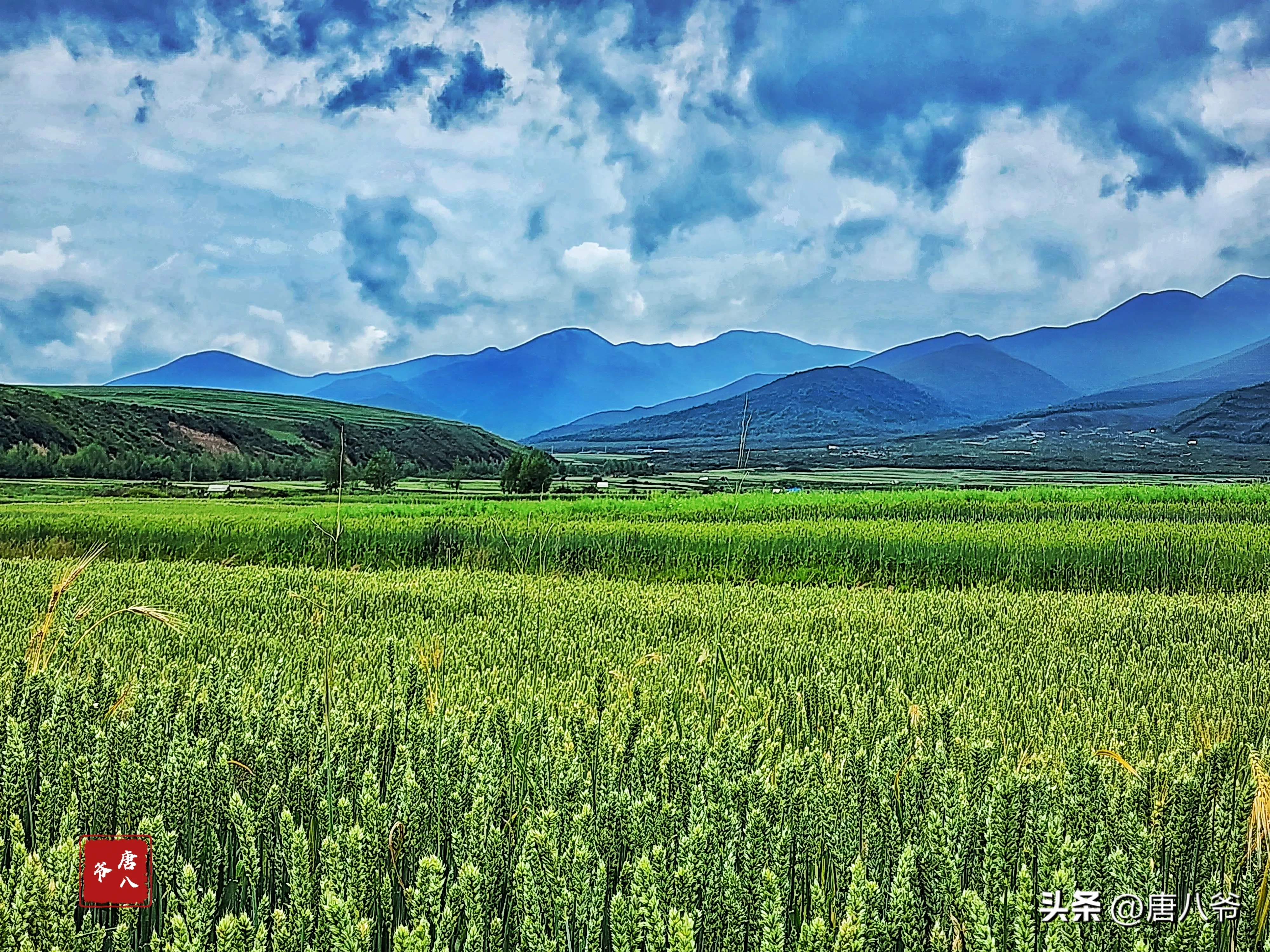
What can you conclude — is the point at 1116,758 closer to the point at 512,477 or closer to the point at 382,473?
the point at 512,477

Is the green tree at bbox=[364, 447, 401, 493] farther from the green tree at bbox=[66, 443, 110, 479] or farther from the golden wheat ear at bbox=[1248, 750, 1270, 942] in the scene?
the golden wheat ear at bbox=[1248, 750, 1270, 942]

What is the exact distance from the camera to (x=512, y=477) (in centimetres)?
2277

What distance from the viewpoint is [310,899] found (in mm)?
2004

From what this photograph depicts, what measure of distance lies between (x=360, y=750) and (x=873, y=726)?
2.04 metres

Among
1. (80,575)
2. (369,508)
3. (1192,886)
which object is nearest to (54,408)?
(369,508)

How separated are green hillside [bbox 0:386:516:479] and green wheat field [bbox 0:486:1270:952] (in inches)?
170

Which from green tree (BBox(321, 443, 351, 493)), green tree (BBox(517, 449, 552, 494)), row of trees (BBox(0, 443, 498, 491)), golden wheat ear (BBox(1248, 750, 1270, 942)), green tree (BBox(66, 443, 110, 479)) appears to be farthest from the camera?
green tree (BBox(66, 443, 110, 479))

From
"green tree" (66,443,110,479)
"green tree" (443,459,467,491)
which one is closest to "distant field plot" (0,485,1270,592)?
"green tree" (443,459,467,491)

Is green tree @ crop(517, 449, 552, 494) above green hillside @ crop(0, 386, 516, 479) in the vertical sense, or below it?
below

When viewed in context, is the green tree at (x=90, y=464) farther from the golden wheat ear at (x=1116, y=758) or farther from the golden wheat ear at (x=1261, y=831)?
the golden wheat ear at (x=1261, y=831)

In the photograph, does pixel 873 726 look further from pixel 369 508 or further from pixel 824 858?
pixel 369 508

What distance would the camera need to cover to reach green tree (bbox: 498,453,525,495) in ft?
74.2

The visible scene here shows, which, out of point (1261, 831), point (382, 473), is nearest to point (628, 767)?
point (1261, 831)

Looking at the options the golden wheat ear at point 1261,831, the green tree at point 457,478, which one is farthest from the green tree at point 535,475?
the golden wheat ear at point 1261,831
